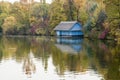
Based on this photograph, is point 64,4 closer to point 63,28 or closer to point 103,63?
point 63,28

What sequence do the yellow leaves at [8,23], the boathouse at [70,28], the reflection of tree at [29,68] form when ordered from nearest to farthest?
1. the reflection of tree at [29,68]
2. the boathouse at [70,28]
3. the yellow leaves at [8,23]

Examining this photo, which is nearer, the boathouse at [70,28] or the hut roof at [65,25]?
the boathouse at [70,28]

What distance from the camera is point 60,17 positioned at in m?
84.1

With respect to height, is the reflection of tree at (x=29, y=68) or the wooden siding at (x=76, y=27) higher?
the reflection of tree at (x=29, y=68)

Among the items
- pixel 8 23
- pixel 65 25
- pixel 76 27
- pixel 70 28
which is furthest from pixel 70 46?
pixel 8 23

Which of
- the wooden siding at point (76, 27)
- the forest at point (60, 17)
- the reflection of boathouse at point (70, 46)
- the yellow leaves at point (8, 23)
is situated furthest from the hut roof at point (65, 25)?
the reflection of boathouse at point (70, 46)

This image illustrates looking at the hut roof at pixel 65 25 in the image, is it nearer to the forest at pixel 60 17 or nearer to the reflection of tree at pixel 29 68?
the forest at pixel 60 17

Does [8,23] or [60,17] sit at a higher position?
[60,17]

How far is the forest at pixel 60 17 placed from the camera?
54594 mm

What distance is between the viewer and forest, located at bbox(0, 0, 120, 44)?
179 ft

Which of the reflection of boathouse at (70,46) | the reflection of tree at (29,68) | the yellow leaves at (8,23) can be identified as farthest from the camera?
the yellow leaves at (8,23)

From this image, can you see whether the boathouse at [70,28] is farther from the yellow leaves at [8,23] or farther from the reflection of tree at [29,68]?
the reflection of tree at [29,68]

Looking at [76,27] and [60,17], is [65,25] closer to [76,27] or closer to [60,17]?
[76,27]

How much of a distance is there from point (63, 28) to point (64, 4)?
9.22 metres
